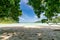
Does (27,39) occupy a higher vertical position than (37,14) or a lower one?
lower

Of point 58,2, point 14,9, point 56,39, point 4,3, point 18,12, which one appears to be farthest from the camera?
point 18,12

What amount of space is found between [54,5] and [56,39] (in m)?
3.48

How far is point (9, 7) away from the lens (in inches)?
853

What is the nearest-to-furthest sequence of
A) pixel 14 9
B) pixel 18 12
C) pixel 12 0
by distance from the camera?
pixel 12 0 < pixel 14 9 < pixel 18 12

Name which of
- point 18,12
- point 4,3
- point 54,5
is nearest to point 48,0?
point 54,5

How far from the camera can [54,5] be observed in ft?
53.7

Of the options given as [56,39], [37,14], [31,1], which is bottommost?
[56,39]

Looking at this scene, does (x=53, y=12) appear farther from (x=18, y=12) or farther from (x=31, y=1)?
(x=18, y=12)

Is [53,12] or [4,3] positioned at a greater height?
[4,3]

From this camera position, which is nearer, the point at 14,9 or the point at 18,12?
the point at 14,9

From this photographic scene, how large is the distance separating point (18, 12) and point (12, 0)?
6.06 metres

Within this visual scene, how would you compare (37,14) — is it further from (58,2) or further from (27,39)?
(27,39)

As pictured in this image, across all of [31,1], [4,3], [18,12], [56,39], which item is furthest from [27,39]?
[18,12]

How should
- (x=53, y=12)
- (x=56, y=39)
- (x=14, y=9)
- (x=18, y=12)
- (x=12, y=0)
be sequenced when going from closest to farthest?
1. (x=56, y=39)
2. (x=53, y=12)
3. (x=12, y=0)
4. (x=14, y=9)
5. (x=18, y=12)
